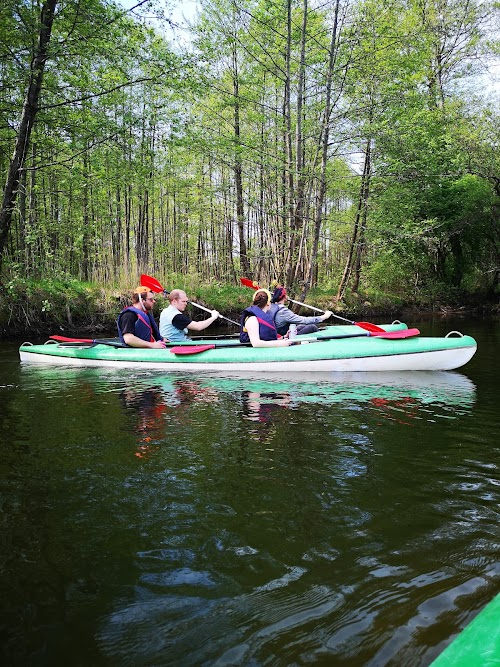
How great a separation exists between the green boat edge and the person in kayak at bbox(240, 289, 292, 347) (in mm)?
5388

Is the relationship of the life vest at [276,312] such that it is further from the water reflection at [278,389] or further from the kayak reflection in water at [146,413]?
the kayak reflection in water at [146,413]

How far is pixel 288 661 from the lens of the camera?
1.51m

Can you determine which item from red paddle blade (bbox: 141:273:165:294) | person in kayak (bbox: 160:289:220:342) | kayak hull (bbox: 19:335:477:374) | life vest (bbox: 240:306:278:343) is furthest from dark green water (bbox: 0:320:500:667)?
red paddle blade (bbox: 141:273:165:294)

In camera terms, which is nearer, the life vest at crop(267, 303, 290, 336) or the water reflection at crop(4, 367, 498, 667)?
the water reflection at crop(4, 367, 498, 667)

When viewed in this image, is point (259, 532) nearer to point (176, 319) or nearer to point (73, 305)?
point (176, 319)

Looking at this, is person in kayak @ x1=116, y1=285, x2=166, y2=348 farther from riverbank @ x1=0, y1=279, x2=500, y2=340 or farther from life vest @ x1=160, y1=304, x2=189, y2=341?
riverbank @ x1=0, y1=279, x2=500, y2=340

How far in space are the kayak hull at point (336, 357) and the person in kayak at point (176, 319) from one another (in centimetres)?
61

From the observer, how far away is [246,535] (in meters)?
2.32

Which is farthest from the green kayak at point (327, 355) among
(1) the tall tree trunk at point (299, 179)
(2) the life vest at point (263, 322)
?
(1) the tall tree trunk at point (299, 179)

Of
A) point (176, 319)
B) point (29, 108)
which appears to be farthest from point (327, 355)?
point (29, 108)

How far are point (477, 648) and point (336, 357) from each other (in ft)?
17.4

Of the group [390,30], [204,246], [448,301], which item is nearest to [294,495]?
[390,30]

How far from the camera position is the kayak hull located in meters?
6.34

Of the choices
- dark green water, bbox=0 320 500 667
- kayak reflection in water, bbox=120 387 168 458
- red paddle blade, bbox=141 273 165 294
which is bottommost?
dark green water, bbox=0 320 500 667
